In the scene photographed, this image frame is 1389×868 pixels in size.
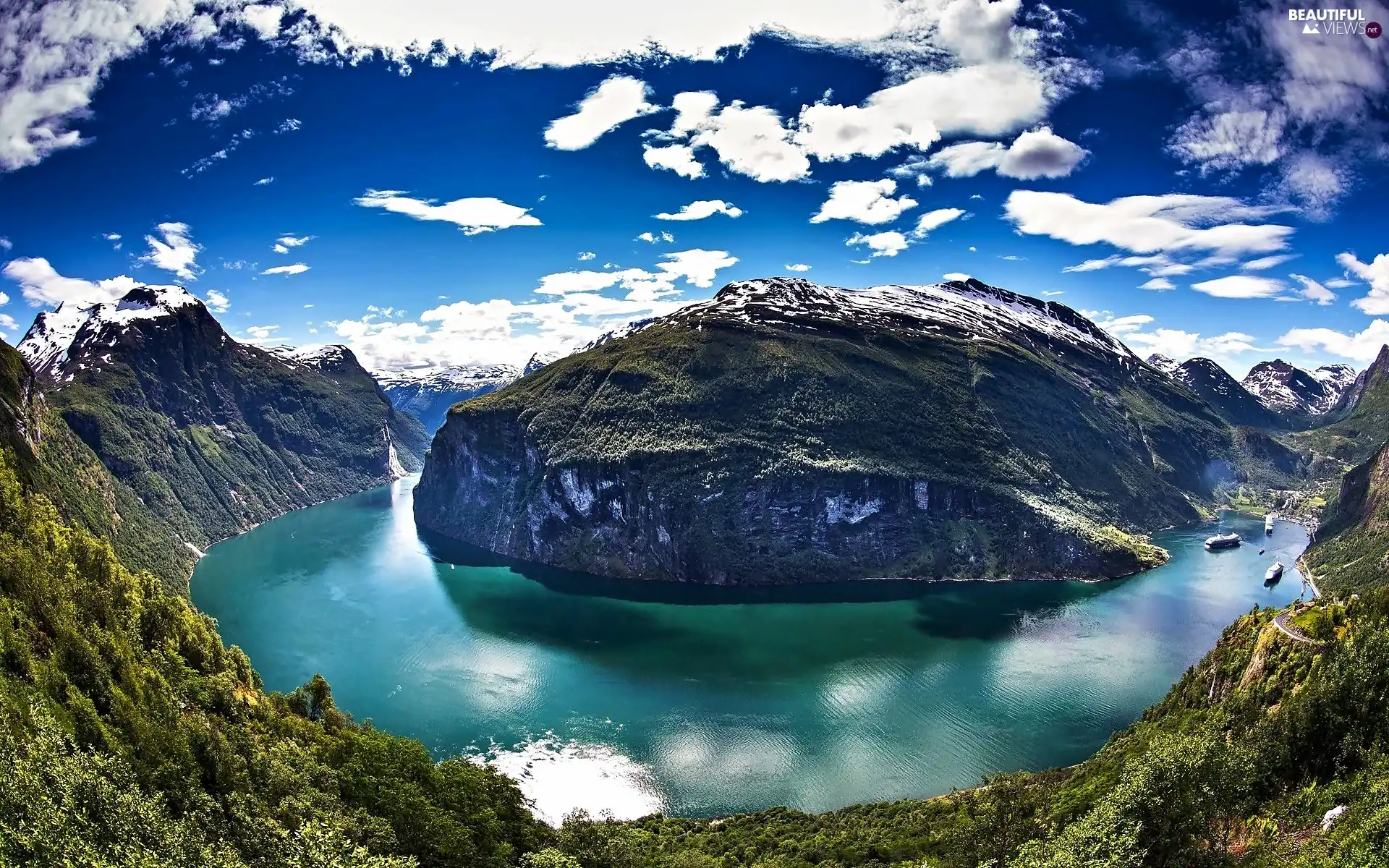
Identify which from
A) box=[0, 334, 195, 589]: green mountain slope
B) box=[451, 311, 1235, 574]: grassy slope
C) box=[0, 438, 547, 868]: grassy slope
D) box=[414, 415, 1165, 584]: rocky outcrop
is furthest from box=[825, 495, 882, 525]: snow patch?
box=[0, 334, 195, 589]: green mountain slope

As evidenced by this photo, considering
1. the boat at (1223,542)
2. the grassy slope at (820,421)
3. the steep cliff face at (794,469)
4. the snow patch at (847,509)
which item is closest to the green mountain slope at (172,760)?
the steep cliff face at (794,469)

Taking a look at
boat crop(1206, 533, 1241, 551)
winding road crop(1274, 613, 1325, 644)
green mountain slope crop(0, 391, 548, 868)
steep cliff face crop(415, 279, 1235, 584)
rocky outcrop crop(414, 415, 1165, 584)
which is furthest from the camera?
boat crop(1206, 533, 1241, 551)

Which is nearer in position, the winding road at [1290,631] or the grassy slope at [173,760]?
the grassy slope at [173,760]

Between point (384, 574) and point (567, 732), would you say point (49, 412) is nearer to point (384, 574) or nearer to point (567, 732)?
point (384, 574)

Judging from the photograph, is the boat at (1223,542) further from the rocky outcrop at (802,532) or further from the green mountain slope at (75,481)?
the green mountain slope at (75,481)

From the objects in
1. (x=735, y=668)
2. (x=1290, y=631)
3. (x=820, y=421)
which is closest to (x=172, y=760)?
(x=1290, y=631)

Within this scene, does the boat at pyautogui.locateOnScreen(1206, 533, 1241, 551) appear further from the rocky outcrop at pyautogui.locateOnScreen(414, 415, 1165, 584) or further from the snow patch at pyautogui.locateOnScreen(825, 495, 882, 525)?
the snow patch at pyautogui.locateOnScreen(825, 495, 882, 525)
